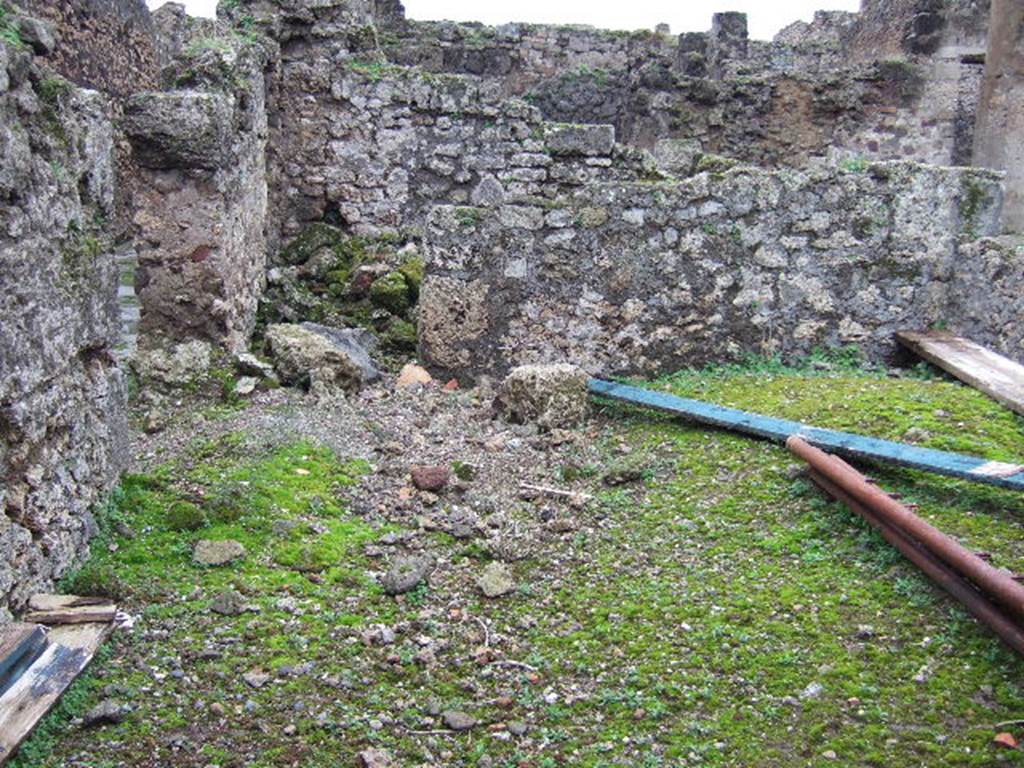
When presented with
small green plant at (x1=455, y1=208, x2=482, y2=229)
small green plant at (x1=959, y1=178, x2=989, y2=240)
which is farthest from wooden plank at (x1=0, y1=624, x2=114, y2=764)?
small green plant at (x1=959, y1=178, x2=989, y2=240)

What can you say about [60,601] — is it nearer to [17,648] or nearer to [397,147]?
[17,648]

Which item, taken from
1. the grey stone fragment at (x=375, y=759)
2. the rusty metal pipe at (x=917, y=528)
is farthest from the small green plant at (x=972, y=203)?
the grey stone fragment at (x=375, y=759)

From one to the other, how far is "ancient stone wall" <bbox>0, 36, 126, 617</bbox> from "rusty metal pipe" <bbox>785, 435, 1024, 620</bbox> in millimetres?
2745

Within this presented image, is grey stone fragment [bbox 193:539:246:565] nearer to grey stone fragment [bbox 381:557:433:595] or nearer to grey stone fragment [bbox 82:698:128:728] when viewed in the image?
grey stone fragment [bbox 381:557:433:595]

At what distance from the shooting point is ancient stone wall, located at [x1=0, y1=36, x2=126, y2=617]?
295 cm

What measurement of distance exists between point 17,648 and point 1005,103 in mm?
11234

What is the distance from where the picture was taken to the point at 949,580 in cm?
312

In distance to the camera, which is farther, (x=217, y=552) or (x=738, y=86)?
(x=738, y=86)

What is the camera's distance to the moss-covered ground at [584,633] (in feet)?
8.82

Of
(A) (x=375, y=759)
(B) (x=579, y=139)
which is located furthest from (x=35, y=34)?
(B) (x=579, y=139)

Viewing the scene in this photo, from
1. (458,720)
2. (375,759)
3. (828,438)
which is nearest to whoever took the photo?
(375,759)

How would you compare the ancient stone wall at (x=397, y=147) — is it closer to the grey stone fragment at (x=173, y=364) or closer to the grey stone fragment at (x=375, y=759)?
the grey stone fragment at (x=173, y=364)

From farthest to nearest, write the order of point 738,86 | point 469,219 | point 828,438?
point 738,86 < point 469,219 < point 828,438

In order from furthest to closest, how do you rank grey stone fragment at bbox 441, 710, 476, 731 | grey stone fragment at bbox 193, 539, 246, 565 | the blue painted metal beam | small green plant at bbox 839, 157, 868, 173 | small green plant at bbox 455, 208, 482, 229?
small green plant at bbox 839, 157, 868, 173 < small green plant at bbox 455, 208, 482, 229 < the blue painted metal beam < grey stone fragment at bbox 193, 539, 246, 565 < grey stone fragment at bbox 441, 710, 476, 731
